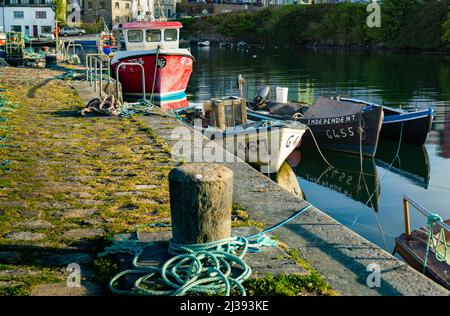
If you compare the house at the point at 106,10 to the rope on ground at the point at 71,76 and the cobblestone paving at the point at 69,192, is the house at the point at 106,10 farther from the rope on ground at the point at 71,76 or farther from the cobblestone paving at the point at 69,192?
the cobblestone paving at the point at 69,192

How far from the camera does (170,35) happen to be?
23.8 m

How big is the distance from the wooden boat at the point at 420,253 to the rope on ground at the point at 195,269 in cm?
247

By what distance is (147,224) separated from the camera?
5.84 metres

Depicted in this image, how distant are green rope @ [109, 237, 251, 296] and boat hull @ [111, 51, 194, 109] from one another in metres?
17.0

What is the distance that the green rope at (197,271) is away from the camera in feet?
14.4

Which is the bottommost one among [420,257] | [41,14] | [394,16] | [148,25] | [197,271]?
[420,257]

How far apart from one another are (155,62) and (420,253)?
15827 millimetres

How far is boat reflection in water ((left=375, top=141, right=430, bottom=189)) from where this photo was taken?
581 inches

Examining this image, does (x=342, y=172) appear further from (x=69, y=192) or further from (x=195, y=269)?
(x=195, y=269)

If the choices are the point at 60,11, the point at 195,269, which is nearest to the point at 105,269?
the point at 195,269

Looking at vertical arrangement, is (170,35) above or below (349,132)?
above


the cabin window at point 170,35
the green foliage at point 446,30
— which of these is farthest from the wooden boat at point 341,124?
the green foliage at point 446,30

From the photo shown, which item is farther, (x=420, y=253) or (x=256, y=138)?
(x=256, y=138)
